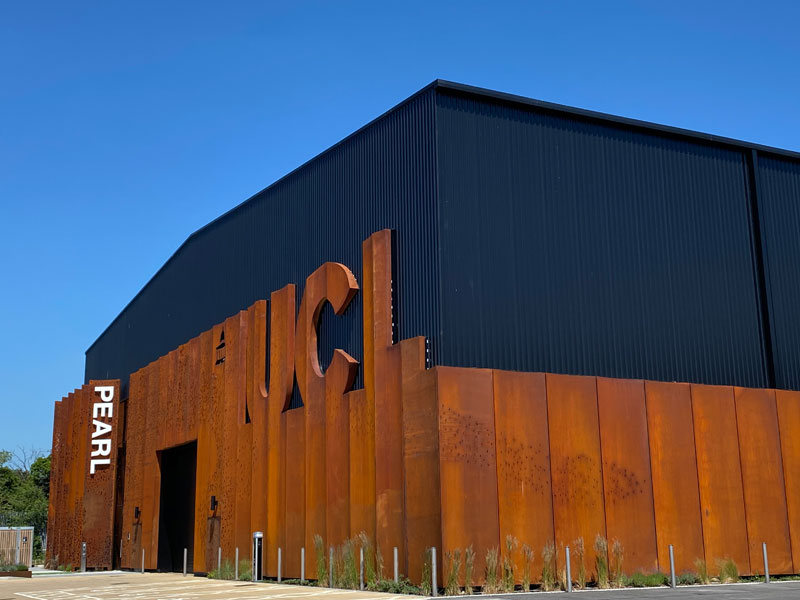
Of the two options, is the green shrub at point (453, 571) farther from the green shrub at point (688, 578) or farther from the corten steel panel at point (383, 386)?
the green shrub at point (688, 578)

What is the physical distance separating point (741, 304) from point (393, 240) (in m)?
12.4

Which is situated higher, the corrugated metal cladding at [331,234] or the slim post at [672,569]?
the corrugated metal cladding at [331,234]

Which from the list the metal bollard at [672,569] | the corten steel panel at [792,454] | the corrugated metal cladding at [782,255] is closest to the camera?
the metal bollard at [672,569]

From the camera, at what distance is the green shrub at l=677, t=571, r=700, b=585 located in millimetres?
25562

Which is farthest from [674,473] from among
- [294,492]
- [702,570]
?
[294,492]

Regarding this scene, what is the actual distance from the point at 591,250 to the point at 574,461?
694cm

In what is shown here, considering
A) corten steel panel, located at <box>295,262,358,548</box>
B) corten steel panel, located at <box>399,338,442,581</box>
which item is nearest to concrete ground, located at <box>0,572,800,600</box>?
corten steel panel, located at <box>399,338,442,581</box>

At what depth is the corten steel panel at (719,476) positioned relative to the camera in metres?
27.1

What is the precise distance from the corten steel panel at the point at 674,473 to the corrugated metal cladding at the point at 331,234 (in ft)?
23.9

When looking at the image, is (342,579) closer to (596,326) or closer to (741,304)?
(596,326)

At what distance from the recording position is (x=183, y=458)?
46.7 meters

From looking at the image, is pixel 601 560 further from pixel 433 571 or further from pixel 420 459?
pixel 420 459

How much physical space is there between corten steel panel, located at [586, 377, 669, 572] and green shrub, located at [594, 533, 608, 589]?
27 centimetres

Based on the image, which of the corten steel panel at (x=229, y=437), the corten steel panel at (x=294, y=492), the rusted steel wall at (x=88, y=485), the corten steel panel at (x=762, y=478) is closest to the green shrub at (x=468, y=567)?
the corten steel panel at (x=294, y=492)
